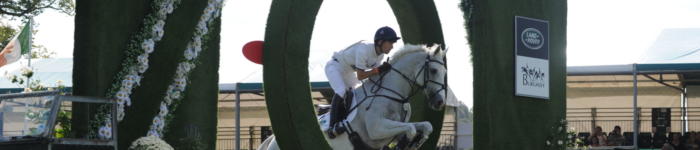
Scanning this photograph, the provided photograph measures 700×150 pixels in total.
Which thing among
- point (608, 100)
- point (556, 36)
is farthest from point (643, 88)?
point (556, 36)

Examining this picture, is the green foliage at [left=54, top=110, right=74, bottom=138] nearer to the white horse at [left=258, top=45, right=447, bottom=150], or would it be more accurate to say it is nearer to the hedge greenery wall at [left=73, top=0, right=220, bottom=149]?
the hedge greenery wall at [left=73, top=0, right=220, bottom=149]

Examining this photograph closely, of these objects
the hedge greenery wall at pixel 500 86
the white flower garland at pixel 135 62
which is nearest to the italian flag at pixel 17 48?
the white flower garland at pixel 135 62

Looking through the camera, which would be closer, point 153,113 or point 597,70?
point 153,113

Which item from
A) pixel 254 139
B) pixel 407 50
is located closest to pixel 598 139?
pixel 407 50

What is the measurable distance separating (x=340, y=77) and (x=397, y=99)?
2.37ft

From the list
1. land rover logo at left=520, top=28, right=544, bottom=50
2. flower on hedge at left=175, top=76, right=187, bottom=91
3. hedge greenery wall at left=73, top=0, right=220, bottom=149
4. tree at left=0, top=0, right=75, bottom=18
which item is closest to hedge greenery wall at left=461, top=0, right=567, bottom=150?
land rover logo at left=520, top=28, right=544, bottom=50

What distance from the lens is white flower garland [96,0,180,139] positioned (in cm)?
920

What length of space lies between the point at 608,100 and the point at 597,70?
115 inches

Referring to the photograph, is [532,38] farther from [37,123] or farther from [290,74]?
[37,123]

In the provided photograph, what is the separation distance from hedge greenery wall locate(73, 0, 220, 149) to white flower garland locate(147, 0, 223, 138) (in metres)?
0.08

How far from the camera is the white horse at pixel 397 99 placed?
10469 mm

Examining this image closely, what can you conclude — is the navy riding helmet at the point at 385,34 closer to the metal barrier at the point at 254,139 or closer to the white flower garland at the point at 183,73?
the white flower garland at the point at 183,73

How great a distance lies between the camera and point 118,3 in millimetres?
9352

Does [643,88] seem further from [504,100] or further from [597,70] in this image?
[504,100]
